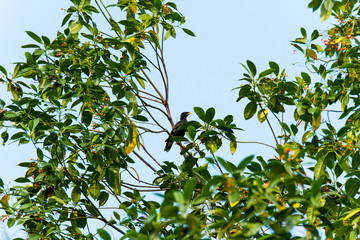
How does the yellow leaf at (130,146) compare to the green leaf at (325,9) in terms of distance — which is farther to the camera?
the yellow leaf at (130,146)

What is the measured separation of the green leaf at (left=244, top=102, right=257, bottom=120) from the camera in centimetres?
439

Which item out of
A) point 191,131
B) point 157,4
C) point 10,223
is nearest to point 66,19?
point 157,4

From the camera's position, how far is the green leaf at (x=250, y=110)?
4387mm

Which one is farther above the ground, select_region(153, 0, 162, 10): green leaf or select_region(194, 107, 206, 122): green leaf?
select_region(153, 0, 162, 10): green leaf

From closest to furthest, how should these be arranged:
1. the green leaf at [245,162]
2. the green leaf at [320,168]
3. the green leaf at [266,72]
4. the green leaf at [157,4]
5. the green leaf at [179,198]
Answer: the green leaf at [179,198] → the green leaf at [245,162] → the green leaf at [320,168] → the green leaf at [266,72] → the green leaf at [157,4]

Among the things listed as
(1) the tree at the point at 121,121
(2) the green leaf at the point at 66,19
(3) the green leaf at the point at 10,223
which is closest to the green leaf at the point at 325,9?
(1) the tree at the point at 121,121

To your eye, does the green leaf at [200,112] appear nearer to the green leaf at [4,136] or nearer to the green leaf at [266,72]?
the green leaf at [266,72]

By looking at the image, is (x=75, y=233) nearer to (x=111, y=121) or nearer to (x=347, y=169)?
(x=111, y=121)

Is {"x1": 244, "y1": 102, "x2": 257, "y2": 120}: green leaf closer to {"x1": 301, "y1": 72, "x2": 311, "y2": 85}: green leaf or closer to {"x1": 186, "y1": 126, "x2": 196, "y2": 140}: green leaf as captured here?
{"x1": 301, "y1": 72, "x2": 311, "y2": 85}: green leaf

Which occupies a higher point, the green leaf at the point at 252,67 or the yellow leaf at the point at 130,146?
the green leaf at the point at 252,67

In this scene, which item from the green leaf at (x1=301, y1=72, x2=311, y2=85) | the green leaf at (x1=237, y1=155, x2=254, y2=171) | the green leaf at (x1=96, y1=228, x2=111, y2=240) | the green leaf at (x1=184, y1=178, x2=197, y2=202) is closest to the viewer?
Answer: the green leaf at (x1=184, y1=178, x2=197, y2=202)

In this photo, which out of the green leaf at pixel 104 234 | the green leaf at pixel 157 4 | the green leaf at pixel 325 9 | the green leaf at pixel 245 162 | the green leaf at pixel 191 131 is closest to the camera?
the green leaf at pixel 245 162

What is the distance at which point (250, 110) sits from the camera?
441 centimetres

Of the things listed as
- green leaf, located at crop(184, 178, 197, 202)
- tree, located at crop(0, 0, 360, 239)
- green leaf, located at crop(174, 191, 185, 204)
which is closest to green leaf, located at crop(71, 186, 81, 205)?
tree, located at crop(0, 0, 360, 239)
